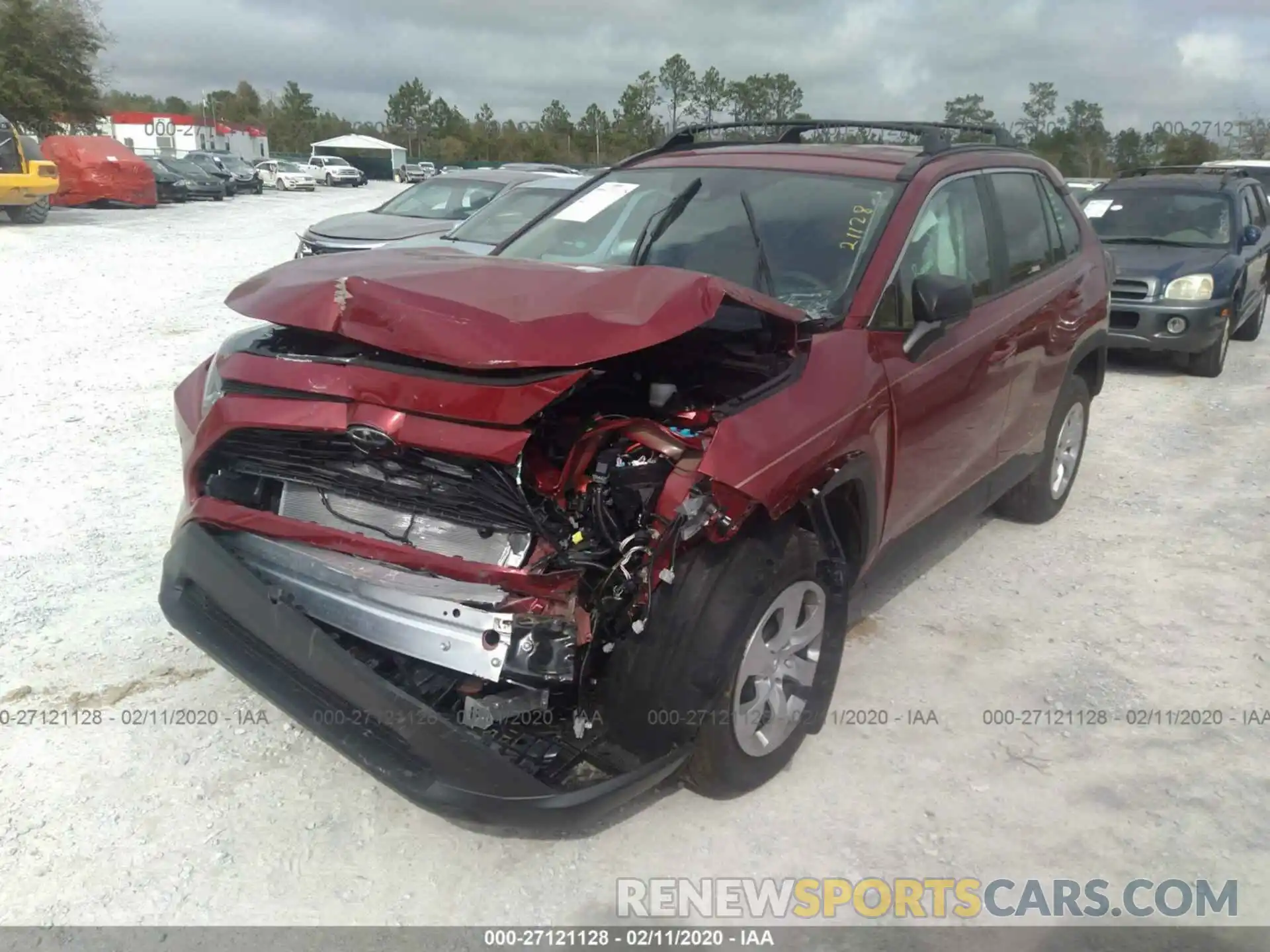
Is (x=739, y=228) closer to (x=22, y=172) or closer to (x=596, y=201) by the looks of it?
(x=596, y=201)

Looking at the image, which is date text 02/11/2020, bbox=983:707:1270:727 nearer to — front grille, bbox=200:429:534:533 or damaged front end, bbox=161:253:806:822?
damaged front end, bbox=161:253:806:822

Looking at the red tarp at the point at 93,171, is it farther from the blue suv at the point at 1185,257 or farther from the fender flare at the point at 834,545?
the fender flare at the point at 834,545

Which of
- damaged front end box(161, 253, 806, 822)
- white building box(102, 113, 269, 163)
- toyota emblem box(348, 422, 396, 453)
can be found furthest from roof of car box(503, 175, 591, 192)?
white building box(102, 113, 269, 163)

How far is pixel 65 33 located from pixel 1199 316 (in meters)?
32.8

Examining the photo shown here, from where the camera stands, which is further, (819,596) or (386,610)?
(819,596)

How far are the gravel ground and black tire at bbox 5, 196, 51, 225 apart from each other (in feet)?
54.8

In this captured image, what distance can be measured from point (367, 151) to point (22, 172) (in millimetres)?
55494

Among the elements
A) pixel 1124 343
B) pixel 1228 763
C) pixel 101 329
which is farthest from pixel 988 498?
pixel 101 329

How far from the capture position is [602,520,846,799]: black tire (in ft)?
8.73

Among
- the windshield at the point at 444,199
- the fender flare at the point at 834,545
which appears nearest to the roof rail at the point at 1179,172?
the windshield at the point at 444,199

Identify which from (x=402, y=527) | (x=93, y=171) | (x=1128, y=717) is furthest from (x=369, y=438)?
(x=93, y=171)

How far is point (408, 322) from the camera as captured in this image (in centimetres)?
274

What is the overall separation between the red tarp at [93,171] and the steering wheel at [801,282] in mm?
24233

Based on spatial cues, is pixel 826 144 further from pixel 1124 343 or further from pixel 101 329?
pixel 101 329
